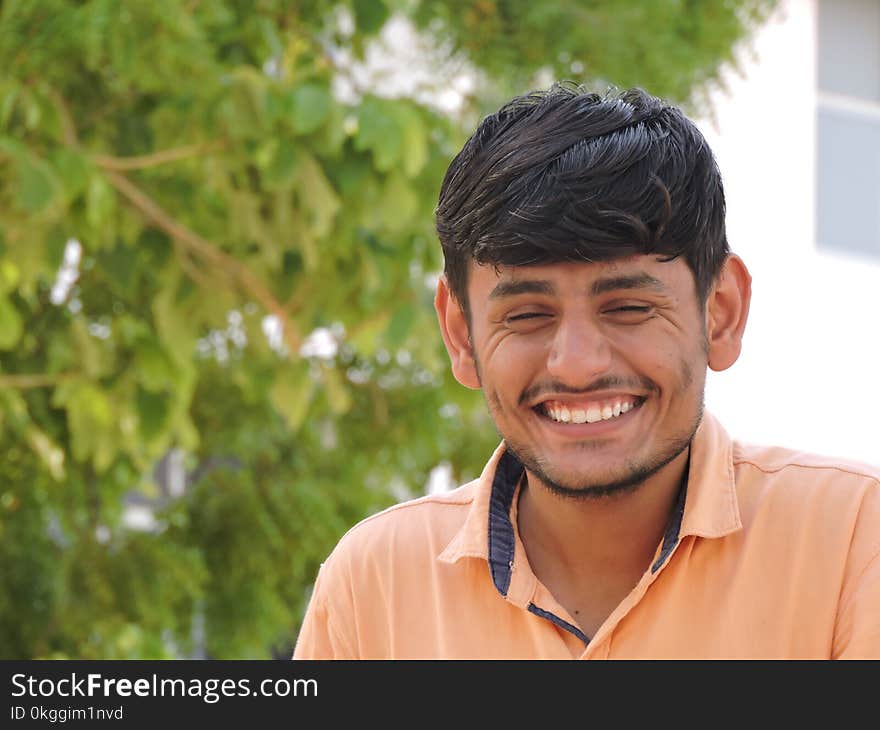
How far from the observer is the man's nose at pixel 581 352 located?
59.6 inches

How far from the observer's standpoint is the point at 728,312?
1.66 m

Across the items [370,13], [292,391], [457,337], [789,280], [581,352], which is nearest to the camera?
[581,352]

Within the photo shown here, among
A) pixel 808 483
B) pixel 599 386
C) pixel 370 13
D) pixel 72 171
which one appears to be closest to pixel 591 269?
pixel 599 386

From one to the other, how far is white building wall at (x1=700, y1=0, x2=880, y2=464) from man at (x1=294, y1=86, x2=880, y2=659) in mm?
4996

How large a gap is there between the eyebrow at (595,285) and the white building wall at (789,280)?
16.8 ft

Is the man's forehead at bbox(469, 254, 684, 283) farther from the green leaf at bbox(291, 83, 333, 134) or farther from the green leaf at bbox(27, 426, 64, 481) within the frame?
the green leaf at bbox(27, 426, 64, 481)

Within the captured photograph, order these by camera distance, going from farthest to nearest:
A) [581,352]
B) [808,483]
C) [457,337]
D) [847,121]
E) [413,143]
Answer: [847,121] < [413,143] < [457,337] < [808,483] < [581,352]

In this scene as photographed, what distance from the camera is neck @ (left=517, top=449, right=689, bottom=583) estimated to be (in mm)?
1665

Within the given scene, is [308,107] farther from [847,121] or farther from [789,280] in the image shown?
[847,121]

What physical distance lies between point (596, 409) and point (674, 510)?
0.63 ft
